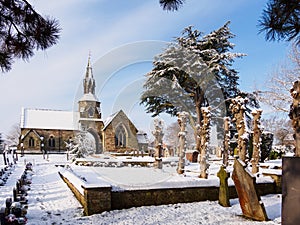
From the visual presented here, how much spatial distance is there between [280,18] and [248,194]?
367 cm

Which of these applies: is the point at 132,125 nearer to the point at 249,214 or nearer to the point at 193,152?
the point at 193,152

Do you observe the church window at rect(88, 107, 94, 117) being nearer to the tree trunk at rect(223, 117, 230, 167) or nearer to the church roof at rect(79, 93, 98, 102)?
the church roof at rect(79, 93, 98, 102)

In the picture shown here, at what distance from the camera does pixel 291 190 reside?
2.99 metres

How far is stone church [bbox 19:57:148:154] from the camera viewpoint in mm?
40062

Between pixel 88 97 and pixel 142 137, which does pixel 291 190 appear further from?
pixel 88 97

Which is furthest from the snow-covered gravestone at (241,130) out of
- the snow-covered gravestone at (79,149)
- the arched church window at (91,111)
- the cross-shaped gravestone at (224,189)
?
the arched church window at (91,111)

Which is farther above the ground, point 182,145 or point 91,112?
point 91,112

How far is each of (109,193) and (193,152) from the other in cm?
1585

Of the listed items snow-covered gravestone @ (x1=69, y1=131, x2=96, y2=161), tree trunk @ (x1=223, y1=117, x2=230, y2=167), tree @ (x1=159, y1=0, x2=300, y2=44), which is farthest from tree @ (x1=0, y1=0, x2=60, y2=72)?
snow-covered gravestone @ (x1=69, y1=131, x2=96, y2=161)

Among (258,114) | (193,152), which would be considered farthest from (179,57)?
(258,114)

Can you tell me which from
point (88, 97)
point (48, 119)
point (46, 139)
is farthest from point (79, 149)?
point (48, 119)

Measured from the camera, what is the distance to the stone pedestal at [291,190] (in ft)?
9.45

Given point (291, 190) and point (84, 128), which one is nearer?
point (291, 190)

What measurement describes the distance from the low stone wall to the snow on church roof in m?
38.3
